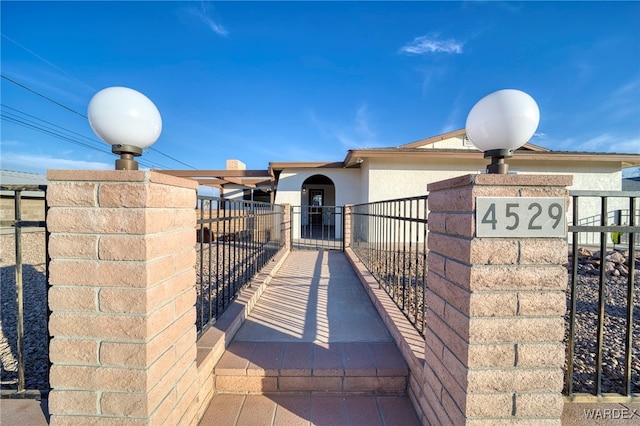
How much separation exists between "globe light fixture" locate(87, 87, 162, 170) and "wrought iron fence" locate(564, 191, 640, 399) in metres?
2.05

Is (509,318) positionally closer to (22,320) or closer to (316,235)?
(22,320)

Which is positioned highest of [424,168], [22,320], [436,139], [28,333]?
[436,139]

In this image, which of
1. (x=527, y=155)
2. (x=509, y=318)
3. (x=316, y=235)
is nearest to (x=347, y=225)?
(x=316, y=235)

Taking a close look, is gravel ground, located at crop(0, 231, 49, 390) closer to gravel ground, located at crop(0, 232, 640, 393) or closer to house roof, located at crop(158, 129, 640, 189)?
gravel ground, located at crop(0, 232, 640, 393)

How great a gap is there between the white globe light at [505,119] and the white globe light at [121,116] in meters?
1.56

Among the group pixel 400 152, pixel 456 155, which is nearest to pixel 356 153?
pixel 400 152

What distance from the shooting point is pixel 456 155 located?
7859 mm

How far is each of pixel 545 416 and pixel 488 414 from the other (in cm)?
26

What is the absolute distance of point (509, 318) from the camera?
3.84 feet

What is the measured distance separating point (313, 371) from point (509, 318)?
122 cm

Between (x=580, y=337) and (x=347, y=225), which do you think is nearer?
(x=580, y=337)

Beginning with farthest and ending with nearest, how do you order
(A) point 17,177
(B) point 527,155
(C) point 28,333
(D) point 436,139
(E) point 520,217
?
(A) point 17,177 → (D) point 436,139 → (B) point 527,155 → (C) point 28,333 → (E) point 520,217

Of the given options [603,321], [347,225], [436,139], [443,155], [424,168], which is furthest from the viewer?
[436,139]

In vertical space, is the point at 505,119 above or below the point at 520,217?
above
